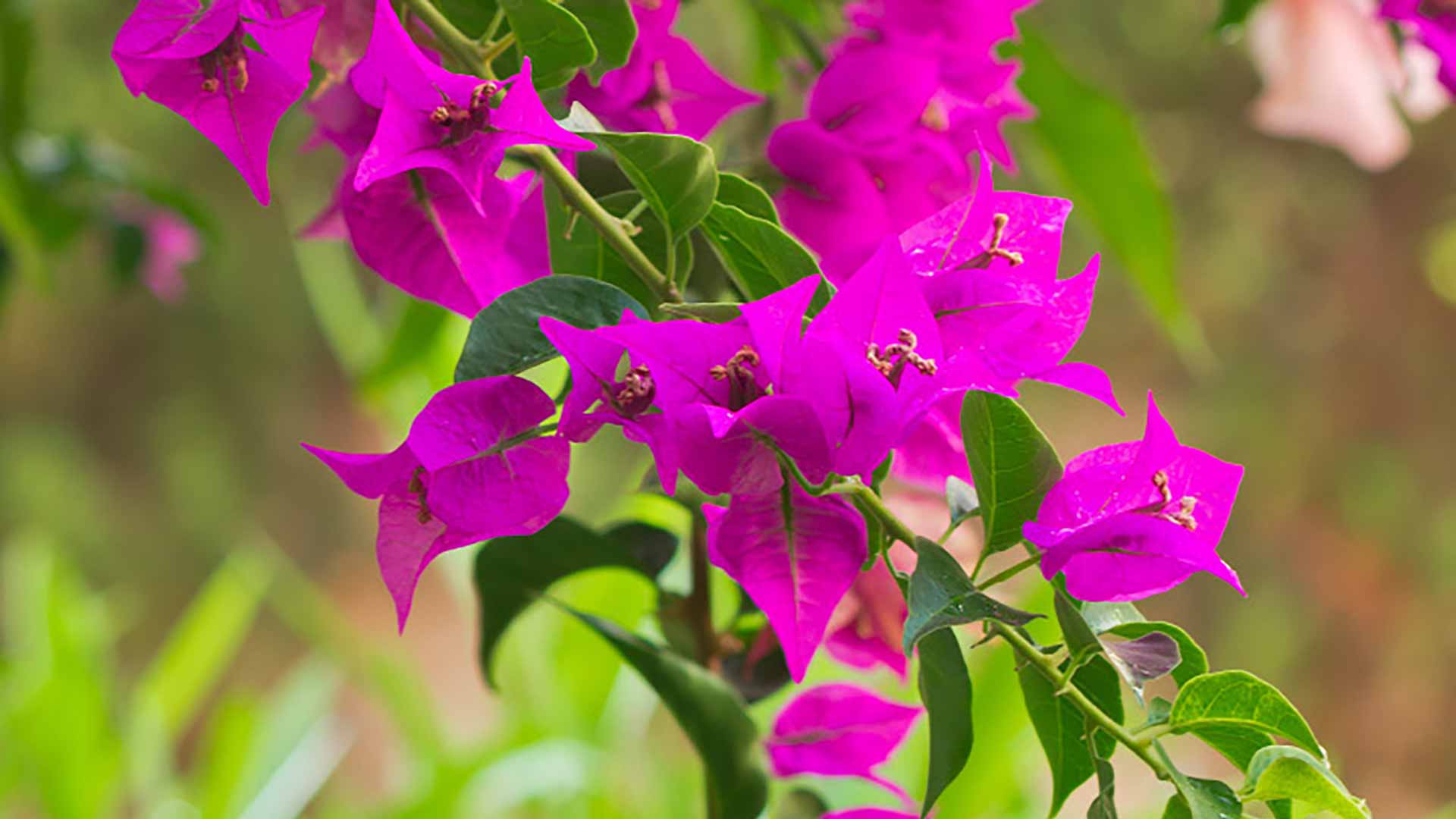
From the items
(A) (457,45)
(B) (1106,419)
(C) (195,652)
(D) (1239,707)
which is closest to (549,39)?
(A) (457,45)

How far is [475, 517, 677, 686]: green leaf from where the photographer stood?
261mm

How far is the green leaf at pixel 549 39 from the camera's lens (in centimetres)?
18

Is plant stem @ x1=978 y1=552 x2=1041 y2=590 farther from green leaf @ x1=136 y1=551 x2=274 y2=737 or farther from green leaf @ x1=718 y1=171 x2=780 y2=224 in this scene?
green leaf @ x1=136 y1=551 x2=274 y2=737

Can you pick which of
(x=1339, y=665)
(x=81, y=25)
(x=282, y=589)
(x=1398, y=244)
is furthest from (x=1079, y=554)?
(x=81, y=25)

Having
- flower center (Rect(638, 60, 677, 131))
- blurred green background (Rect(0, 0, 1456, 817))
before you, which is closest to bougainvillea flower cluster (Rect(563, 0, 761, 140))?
flower center (Rect(638, 60, 677, 131))

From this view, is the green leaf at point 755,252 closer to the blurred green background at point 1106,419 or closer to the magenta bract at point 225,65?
the magenta bract at point 225,65

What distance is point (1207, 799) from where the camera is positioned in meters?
0.17

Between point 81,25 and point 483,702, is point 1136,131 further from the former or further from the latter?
point 81,25

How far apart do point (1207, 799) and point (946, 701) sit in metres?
0.03

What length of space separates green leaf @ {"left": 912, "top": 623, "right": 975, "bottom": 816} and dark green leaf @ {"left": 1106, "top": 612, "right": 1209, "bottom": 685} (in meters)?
0.02

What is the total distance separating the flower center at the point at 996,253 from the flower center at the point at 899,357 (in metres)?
0.02

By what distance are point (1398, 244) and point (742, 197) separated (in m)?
2.81

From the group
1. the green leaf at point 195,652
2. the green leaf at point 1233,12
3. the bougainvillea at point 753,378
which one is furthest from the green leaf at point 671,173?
the green leaf at point 195,652

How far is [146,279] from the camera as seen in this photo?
1.91 ft
